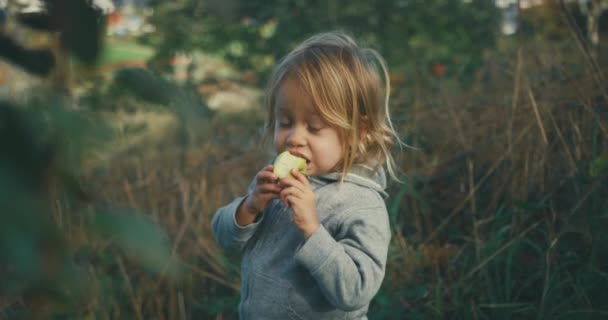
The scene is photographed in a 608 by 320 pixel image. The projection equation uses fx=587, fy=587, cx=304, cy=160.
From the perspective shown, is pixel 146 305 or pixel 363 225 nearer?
pixel 363 225

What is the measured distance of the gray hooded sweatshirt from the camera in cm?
122

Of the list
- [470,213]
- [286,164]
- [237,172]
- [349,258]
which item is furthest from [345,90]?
[237,172]

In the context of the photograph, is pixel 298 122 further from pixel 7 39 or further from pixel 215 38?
pixel 215 38

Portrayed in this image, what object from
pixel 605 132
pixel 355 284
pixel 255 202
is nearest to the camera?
pixel 355 284

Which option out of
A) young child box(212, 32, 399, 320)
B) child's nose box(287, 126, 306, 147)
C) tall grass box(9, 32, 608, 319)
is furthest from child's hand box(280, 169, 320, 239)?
tall grass box(9, 32, 608, 319)

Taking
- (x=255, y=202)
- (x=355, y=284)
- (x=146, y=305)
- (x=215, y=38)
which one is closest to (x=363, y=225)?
(x=355, y=284)

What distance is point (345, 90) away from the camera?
1.42 m

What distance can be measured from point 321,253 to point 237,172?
1716 millimetres

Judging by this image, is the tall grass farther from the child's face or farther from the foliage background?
the child's face

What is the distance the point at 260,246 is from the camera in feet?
4.63

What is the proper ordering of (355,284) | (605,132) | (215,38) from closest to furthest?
(355,284) < (605,132) < (215,38)

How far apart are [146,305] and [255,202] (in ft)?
3.06

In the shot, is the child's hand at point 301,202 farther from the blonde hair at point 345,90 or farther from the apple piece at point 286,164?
the blonde hair at point 345,90

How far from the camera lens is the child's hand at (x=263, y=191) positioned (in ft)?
4.27
